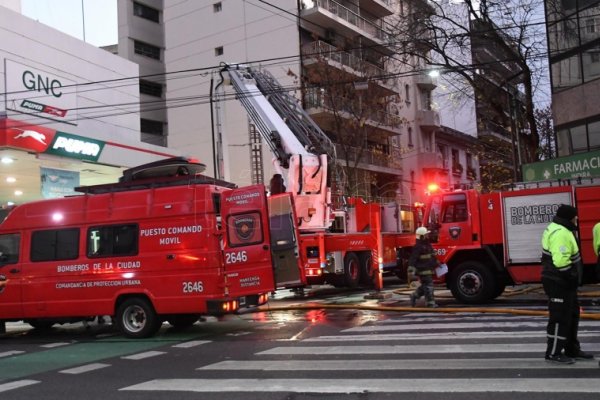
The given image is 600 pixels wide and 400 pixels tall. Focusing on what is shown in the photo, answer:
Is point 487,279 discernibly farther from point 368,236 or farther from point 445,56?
point 445,56

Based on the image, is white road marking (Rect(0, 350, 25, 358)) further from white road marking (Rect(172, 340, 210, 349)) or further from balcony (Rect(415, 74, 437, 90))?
balcony (Rect(415, 74, 437, 90))

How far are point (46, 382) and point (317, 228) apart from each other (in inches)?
429

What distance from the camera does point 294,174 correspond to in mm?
17422

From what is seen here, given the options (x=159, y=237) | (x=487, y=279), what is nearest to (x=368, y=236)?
(x=487, y=279)

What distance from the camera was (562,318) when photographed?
6582 millimetres

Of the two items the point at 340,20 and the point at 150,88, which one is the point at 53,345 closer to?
the point at 340,20

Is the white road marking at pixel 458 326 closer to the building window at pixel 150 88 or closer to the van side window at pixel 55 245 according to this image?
the van side window at pixel 55 245

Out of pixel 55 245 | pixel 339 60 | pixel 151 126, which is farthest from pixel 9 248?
pixel 151 126

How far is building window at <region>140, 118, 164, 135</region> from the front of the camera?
43.5 m

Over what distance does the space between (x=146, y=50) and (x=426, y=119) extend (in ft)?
71.9

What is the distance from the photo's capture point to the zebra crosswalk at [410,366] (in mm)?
5953

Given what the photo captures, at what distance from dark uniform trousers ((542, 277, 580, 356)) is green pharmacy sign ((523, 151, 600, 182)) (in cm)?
1147

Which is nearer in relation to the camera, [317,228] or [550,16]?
[317,228]

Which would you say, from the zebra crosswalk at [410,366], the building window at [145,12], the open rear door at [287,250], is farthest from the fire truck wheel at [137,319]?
the building window at [145,12]
